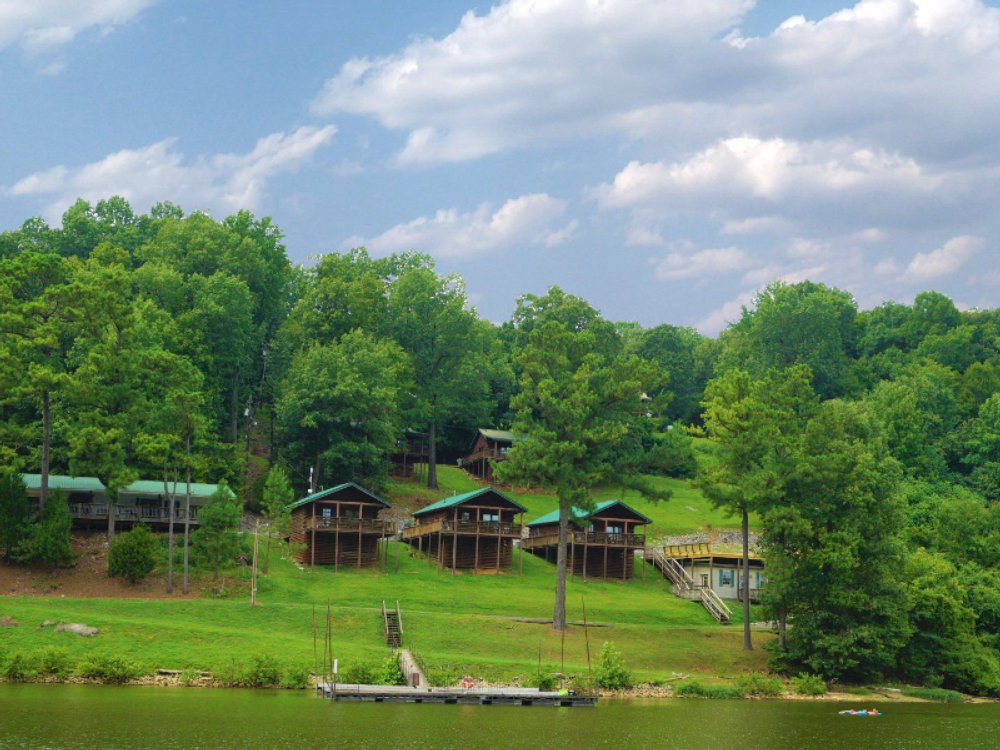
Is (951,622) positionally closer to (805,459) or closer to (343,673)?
(805,459)

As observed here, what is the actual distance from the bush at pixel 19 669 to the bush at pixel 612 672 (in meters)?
22.8

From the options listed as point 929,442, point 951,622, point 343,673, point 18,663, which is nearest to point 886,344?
point 929,442

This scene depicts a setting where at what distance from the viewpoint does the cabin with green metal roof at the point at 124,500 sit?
64312mm

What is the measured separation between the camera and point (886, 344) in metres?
130

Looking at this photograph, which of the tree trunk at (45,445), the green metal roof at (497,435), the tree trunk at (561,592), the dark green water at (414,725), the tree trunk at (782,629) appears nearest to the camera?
the dark green water at (414,725)

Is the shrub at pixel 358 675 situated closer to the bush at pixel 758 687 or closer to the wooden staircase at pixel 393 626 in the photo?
the wooden staircase at pixel 393 626

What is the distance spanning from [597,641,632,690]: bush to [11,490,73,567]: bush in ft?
91.7

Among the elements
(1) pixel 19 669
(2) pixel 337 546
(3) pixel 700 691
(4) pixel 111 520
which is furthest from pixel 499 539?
(1) pixel 19 669

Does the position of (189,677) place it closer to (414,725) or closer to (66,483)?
(414,725)

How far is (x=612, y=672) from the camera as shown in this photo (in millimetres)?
48156

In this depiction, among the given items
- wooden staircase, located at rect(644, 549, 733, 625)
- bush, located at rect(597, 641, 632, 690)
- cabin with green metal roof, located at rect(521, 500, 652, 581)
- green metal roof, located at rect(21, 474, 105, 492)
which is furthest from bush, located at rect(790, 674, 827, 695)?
green metal roof, located at rect(21, 474, 105, 492)

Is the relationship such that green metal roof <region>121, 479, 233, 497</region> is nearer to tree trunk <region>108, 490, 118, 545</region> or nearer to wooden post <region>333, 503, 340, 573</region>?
tree trunk <region>108, 490, 118, 545</region>

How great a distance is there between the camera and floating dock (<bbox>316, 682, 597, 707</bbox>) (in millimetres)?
42719

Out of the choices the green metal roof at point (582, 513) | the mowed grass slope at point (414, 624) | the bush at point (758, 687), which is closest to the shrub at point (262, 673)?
the mowed grass slope at point (414, 624)
